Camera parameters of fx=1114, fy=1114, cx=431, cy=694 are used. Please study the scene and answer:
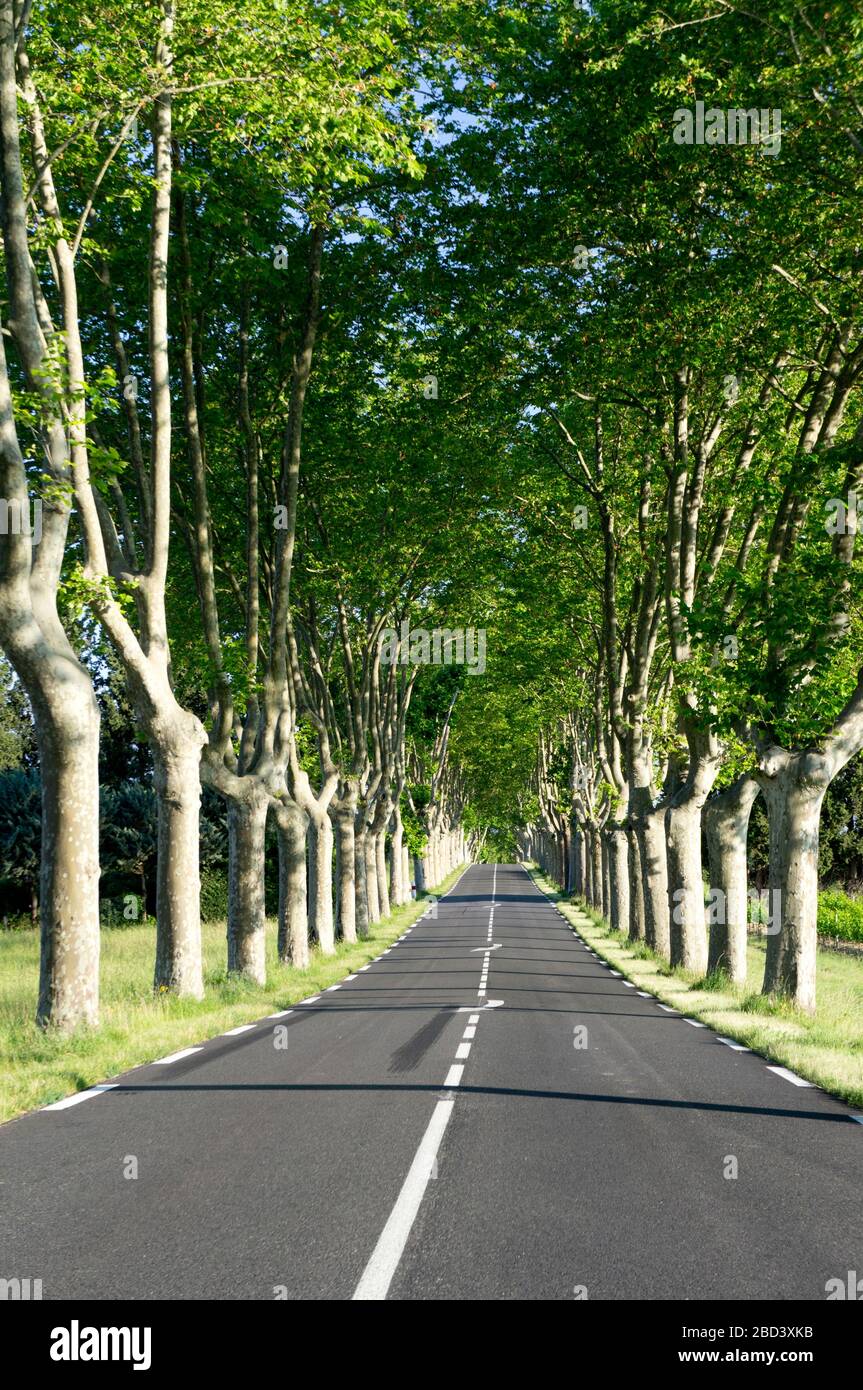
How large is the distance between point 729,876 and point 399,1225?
14784 millimetres

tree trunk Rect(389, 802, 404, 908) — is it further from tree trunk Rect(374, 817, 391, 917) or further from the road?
the road

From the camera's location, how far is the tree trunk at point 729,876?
19.2 meters

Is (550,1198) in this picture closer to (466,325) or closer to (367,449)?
(466,325)

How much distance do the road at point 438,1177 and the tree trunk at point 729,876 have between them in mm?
7167

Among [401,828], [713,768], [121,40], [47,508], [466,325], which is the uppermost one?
[121,40]

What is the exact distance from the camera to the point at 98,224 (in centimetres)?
1523

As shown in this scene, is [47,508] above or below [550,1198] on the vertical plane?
above

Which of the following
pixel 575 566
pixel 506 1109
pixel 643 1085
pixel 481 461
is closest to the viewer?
pixel 506 1109

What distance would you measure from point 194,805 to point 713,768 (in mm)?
9570

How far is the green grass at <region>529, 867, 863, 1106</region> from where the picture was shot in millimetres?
10375

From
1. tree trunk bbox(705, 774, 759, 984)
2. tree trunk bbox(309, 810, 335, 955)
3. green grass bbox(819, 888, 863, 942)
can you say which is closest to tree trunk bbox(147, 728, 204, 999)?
tree trunk bbox(705, 774, 759, 984)

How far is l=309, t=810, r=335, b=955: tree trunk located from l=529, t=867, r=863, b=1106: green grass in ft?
22.0

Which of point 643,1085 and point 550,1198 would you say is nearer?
point 550,1198

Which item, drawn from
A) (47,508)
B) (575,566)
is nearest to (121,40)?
(47,508)
